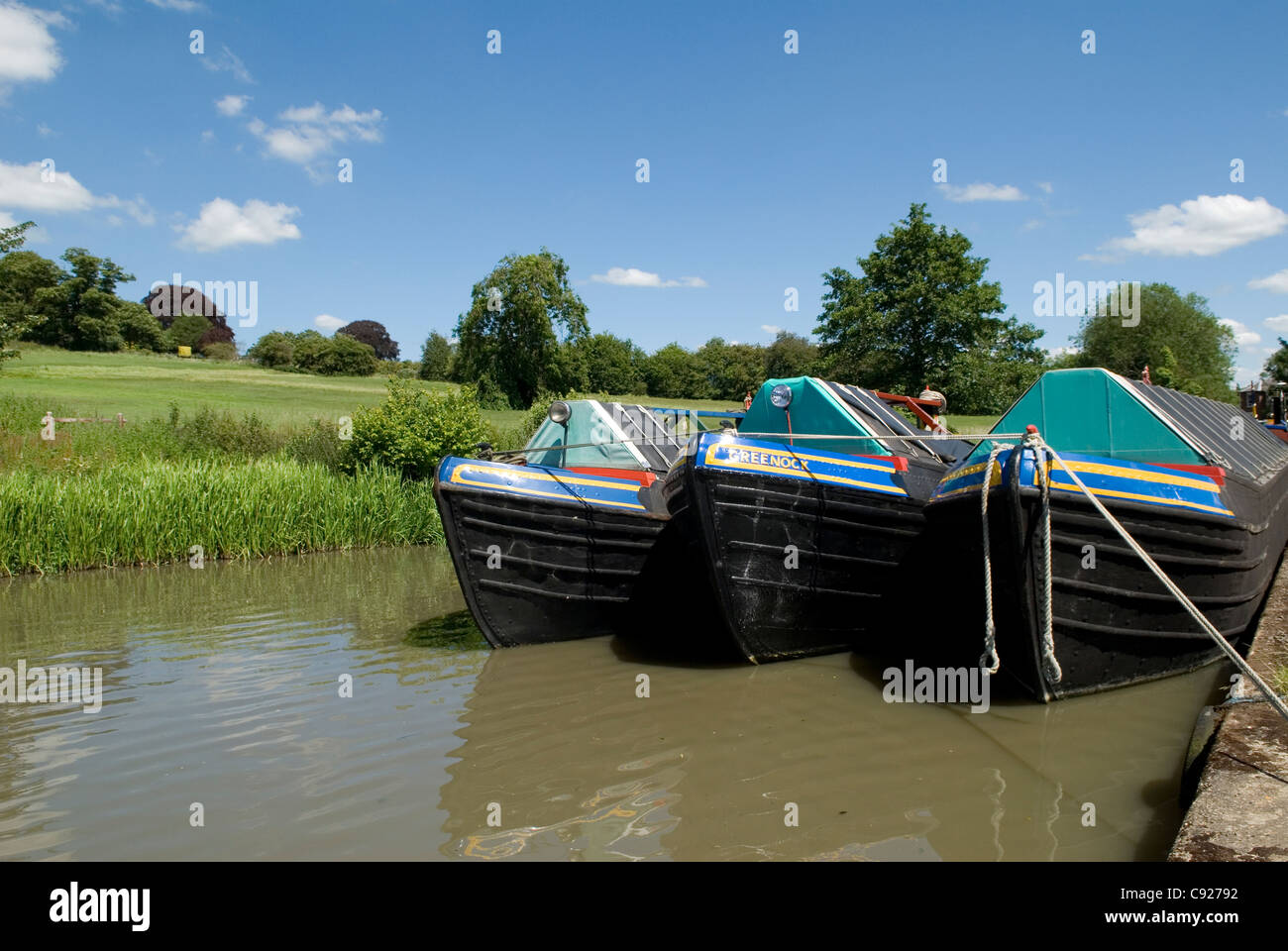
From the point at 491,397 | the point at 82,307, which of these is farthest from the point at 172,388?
the point at 82,307

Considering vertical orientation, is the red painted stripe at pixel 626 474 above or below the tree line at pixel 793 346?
below

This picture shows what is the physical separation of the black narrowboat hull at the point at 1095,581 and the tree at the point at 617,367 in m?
61.7

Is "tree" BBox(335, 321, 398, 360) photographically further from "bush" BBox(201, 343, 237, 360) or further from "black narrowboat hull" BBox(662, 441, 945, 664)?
"black narrowboat hull" BBox(662, 441, 945, 664)

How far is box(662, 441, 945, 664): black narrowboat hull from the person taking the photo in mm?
6773

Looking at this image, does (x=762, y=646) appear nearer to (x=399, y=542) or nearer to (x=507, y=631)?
(x=507, y=631)

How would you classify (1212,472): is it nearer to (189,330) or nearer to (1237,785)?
(1237,785)

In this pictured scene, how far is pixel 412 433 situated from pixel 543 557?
356 inches

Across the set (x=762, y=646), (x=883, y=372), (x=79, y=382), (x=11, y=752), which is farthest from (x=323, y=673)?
(x=79, y=382)

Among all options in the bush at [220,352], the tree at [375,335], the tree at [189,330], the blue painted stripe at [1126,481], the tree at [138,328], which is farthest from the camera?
the tree at [375,335]

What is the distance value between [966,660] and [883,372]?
29.2 m

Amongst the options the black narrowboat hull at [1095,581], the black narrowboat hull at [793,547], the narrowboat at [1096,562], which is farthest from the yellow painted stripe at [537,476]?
the black narrowboat hull at [1095,581]

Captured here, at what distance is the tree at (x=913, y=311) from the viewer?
111ft

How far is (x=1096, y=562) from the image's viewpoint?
5695mm

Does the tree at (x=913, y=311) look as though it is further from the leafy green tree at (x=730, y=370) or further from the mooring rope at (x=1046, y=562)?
the leafy green tree at (x=730, y=370)
